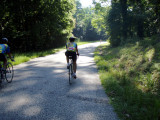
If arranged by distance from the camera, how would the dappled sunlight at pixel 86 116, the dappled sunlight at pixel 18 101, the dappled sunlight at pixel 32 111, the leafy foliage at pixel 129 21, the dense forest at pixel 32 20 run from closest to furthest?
the dappled sunlight at pixel 86 116 < the dappled sunlight at pixel 32 111 < the dappled sunlight at pixel 18 101 < the dense forest at pixel 32 20 < the leafy foliage at pixel 129 21

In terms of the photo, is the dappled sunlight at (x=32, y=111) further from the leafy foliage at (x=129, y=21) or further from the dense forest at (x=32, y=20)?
the leafy foliage at (x=129, y=21)

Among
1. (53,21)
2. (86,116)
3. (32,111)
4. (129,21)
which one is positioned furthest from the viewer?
(53,21)

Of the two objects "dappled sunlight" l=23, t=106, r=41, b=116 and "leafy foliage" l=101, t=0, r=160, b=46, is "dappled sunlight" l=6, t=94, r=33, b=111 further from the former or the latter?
"leafy foliage" l=101, t=0, r=160, b=46

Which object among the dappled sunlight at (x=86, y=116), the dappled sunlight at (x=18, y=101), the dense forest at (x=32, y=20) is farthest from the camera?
the dense forest at (x=32, y=20)

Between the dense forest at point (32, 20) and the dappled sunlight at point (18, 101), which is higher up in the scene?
the dense forest at point (32, 20)

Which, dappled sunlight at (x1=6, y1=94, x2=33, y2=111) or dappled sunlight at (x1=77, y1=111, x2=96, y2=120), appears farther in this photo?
dappled sunlight at (x1=6, y1=94, x2=33, y2=111)

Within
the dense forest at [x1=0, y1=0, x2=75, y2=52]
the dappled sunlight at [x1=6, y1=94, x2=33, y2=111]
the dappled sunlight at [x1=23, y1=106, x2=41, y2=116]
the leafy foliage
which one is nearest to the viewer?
the dappled sunlight at [x1=23, y1=106, x2=41, y2=116]

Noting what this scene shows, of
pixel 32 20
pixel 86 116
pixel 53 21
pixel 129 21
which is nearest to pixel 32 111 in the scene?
pixel 86 116

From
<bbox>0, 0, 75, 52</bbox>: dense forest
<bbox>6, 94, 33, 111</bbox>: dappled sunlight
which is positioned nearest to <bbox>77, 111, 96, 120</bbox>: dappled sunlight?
<bbox>6, 94, 33, 111</bbox>: dappled sunlight

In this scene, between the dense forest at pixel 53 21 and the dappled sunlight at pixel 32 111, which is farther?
the dense forest at pixel 53 21

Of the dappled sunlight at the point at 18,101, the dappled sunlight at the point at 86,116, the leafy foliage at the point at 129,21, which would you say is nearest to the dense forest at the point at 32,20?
the leafy foliage at the point at 129,21

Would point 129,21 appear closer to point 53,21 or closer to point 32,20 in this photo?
point 53,21

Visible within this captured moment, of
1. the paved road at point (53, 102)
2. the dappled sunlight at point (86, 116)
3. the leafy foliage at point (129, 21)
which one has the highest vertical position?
the leafy foliage at point (129, 21)

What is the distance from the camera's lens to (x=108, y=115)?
131 inches
